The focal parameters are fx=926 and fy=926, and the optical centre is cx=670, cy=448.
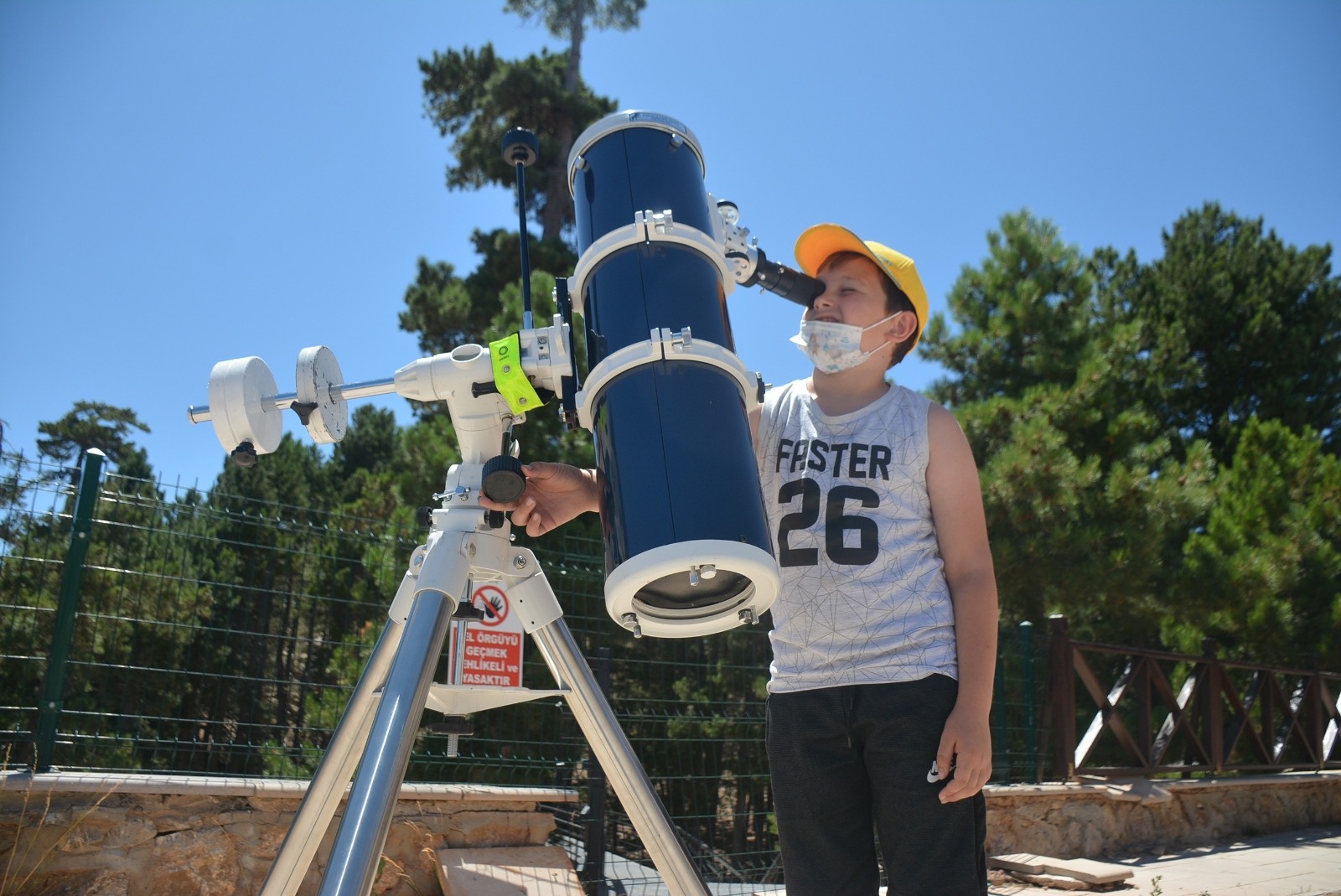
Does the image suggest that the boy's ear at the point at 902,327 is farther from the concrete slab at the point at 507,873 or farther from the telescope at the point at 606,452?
the concrete slab at the point at 507,873

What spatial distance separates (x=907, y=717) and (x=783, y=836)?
33 cm

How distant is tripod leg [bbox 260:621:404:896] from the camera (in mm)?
1370

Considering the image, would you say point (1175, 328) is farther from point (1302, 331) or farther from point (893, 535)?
point (893, 535)

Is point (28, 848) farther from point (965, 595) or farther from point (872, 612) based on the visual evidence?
point (965, 595)

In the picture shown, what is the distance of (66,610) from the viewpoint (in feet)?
10.6

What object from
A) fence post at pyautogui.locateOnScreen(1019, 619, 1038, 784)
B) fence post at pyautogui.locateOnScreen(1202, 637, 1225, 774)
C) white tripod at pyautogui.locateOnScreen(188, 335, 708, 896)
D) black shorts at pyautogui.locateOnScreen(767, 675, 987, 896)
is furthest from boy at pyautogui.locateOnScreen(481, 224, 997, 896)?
fence post at pyautogui.locateOnScreen(1202, 637, 1225, 774)

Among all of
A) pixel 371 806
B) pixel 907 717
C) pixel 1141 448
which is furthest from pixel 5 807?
pixel 1141 448

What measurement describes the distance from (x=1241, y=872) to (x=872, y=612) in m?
4.84

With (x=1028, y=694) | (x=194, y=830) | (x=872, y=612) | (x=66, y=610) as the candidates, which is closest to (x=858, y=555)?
(x=872, y=612)

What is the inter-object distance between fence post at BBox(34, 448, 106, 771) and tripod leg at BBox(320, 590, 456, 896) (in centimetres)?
248

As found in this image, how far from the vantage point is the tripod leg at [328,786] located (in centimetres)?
137

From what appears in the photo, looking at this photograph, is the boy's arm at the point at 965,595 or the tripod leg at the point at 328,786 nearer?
the tripod leg at the point at 328,786

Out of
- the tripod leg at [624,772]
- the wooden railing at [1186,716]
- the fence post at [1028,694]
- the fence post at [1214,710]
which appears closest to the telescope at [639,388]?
the tripod leg at [624,772]

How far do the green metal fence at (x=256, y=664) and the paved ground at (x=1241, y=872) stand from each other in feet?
5.45
